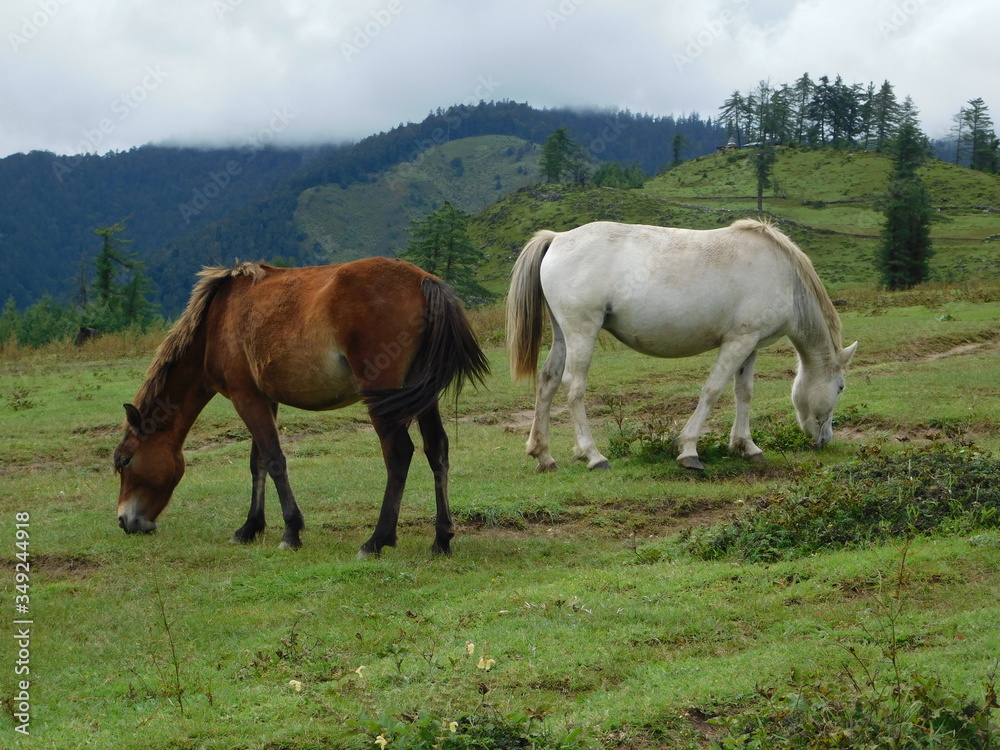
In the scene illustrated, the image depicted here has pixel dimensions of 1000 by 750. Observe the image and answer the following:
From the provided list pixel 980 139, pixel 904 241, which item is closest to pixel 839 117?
pixel 980 139

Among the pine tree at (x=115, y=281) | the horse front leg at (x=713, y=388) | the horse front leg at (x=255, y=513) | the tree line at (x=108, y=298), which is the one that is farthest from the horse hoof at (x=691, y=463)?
the pine tree at (x=115, y=281)

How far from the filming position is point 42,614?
20.6ft

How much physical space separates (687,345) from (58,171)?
21254 cm

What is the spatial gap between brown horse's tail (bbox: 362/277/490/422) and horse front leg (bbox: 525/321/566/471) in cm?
309

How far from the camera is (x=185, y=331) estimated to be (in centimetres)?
811

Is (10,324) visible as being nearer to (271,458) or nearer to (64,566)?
(64,566)

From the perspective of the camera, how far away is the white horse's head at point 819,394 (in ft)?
34.5

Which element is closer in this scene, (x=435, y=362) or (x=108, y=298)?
(x=435, y=362)

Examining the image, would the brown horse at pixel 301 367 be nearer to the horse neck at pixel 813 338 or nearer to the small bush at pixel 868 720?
the small bush at pixel 868 720

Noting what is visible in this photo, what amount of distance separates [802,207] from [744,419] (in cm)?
7963

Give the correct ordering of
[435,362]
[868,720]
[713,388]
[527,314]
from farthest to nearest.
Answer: [527,314], [713,388], [435,362], [868,720]

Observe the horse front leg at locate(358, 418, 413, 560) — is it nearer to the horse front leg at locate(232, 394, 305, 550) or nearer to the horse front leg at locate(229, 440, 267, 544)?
the horse front leg at locate(232, 394, 305, 550)

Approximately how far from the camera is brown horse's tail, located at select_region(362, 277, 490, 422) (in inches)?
276

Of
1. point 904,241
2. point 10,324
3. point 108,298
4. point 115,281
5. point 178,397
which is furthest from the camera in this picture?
point 115,281
